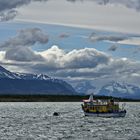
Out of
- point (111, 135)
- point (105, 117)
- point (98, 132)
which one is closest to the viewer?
point (111, 135)

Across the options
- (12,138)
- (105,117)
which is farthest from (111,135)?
(105,117)

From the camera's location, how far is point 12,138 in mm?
97125

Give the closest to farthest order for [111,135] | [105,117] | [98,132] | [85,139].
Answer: [85,139] → [111,135] → [98,132] → [105,117]

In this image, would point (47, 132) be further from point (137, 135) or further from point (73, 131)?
point (137, 135)

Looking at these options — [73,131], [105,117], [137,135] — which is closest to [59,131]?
[73,131]

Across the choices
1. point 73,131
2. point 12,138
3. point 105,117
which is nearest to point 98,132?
point 73,131

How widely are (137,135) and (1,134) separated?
27.9 metres

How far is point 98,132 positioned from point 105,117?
67220 mm

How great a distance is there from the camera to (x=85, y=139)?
A: 9581 cm

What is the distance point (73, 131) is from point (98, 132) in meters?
5.93

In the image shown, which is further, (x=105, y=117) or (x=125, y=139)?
(x=105, y=117)

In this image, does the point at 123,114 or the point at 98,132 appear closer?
the point at 98,132

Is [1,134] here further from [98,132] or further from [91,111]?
[91,111]

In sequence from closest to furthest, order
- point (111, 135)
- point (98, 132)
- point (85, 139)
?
1. point (85, 139)
2. point (111, 135)
3. point (98, 132)
